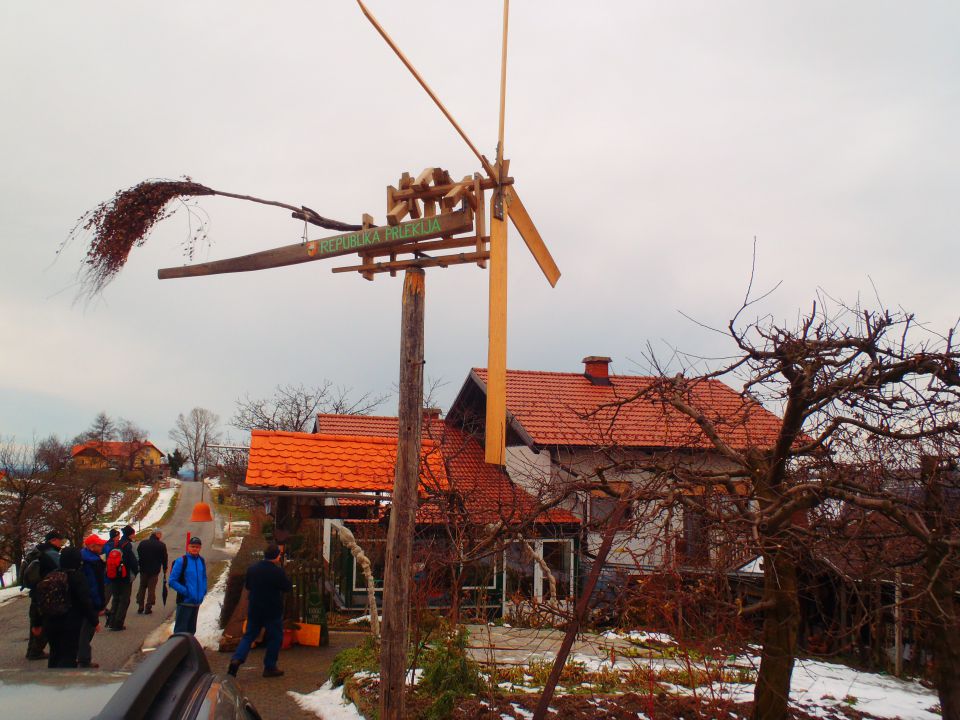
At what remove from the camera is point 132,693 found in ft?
6.53

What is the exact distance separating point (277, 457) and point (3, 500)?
12.8 m

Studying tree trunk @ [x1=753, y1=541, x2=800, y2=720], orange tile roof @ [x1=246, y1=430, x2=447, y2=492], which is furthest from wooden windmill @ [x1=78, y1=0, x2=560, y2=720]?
orange tile roof @ [x1=246, y1=430, x2=447, y2=492]

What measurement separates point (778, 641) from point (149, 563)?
10941 mm

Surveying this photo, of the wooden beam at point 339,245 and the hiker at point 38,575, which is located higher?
the wooden beam at point 339,245

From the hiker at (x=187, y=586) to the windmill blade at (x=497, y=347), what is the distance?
17.6 ft

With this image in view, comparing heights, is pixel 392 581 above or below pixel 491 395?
below

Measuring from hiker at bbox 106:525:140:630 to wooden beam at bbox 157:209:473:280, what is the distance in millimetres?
5971

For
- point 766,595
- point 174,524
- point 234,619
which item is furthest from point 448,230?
point 174,524

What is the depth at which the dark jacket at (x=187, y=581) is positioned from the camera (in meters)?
9.07

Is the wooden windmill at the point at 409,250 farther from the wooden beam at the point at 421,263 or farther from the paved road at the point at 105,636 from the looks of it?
the paved road at the point at 105,636

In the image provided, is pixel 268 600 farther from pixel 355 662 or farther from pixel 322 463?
pixel 322 463

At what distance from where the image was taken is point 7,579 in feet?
69.5

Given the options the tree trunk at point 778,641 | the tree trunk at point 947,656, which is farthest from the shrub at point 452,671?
the tree trunk at point 947,656

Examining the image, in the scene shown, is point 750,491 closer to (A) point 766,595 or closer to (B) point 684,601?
(A) point 766,595
